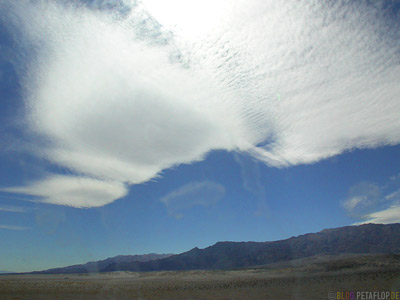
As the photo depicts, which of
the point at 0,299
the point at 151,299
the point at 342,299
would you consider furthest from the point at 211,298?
the point at 0,299

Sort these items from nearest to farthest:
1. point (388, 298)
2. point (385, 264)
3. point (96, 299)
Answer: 1. point (388, 298)
2. point (96, 299)
3. point (385, 264)

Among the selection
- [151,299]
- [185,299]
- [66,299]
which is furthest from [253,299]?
[66,299]

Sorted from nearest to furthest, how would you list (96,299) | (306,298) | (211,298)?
1. (306,298)
2. (211,298)
3. (96,299)

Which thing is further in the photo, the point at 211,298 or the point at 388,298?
the point at 211,298

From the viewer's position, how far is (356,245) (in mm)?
186500

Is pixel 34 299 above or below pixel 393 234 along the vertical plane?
below

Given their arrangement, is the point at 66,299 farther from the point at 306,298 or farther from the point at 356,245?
the point at 356,245

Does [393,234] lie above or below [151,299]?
above

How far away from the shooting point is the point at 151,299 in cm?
3212

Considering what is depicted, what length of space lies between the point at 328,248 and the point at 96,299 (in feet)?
627

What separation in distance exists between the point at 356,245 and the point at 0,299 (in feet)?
645

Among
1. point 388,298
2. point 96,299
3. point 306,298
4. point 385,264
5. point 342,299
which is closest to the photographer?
point 388,298

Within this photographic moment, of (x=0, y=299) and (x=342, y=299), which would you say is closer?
(x=342, y=299)

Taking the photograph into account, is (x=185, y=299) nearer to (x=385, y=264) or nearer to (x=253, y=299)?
(x=253, y=299)
